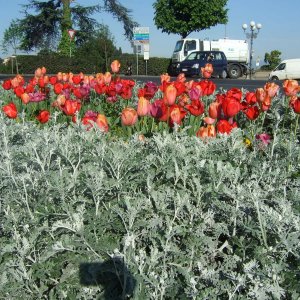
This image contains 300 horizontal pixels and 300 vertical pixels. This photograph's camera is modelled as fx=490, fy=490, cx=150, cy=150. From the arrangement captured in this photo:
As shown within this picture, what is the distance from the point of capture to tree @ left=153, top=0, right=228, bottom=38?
39522mm

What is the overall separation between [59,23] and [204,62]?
17099mm

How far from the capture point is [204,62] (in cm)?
3034

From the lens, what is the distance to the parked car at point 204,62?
30344 mm

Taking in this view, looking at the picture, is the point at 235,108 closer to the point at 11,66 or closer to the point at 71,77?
the point at 71,77

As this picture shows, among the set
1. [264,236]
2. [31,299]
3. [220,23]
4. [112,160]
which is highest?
[220,23]

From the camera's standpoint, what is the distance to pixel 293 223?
159 centimetres

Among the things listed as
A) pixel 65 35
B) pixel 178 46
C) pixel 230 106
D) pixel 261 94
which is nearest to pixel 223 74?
pixel 178 46

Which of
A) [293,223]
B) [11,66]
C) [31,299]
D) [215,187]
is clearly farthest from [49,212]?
[11,66]

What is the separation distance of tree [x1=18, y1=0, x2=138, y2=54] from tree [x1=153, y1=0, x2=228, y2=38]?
3557 millimetres

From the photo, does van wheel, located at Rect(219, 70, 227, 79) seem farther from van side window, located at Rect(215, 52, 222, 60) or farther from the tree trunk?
the tree trunk

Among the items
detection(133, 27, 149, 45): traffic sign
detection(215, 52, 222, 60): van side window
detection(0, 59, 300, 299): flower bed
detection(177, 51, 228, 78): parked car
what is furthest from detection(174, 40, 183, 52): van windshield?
detection(0, 59, 300, 299): flower bed

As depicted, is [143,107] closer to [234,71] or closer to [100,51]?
[234,71]

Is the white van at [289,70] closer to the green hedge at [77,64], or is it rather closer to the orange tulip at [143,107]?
the green hedge at [77,64]

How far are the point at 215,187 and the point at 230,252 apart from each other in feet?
0.91
